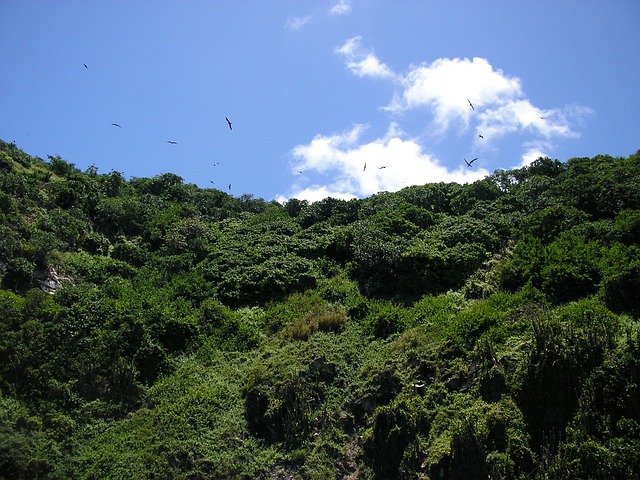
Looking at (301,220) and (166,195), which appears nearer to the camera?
(301,220)

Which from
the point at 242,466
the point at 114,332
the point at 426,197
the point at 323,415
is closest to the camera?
the point at 242,466

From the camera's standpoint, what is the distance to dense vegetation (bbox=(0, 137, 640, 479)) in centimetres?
1616

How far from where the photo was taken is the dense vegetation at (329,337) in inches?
636

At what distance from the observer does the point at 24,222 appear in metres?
26.7

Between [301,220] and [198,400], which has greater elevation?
[301,220]

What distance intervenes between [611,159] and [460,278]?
13860 mm

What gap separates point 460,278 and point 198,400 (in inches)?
484

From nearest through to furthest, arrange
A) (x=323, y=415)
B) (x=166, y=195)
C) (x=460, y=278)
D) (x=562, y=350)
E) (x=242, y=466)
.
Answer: (x=562, y=350) → (x=242, y=466) → (x=323, y=415) → (x=460, y=278) → (x=166, y=195)

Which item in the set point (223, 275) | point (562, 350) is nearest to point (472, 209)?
point (223, 275)

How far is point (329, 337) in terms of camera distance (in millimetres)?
22844

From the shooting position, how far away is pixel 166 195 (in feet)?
128

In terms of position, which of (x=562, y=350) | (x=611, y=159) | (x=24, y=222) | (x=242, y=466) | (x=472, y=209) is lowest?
(x=242, y=466)

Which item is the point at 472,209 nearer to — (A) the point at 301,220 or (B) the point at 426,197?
(B) the point at 426,197

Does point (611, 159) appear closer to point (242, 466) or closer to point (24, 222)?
Answer: point (242, 466)
